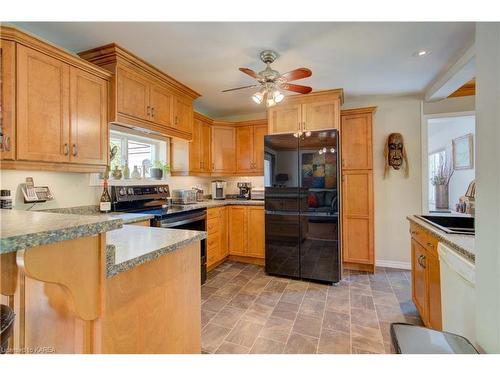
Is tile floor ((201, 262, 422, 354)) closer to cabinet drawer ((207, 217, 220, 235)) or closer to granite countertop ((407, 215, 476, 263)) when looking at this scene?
cabinet drawer ((207, 217, 220, 235))

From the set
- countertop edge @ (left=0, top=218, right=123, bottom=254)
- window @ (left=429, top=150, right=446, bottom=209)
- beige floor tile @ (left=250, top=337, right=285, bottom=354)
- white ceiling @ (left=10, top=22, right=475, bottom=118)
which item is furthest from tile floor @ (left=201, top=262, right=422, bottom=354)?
window @ (left=429, top=150, right=446, bottom=209)

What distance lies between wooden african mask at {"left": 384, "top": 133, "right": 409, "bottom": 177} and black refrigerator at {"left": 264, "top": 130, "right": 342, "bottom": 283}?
1116 millimetres

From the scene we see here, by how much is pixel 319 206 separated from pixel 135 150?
242 centimetres

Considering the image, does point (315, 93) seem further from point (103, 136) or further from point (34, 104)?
point (34, 104)

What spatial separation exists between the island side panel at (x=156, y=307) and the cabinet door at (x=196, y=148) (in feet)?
7.67

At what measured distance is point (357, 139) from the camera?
3309mm

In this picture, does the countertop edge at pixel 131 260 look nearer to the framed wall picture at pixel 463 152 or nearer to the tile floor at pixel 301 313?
the tile floor at pixel 301 313

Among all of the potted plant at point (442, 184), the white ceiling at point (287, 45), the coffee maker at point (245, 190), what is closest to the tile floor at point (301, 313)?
the coffee maker at point (245, 190)

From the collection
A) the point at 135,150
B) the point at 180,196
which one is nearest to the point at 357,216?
the point at 180,196

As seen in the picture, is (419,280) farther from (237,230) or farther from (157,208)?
(157,208)

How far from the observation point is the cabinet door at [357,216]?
128 inches

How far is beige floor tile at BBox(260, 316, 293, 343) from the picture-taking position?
189cm
